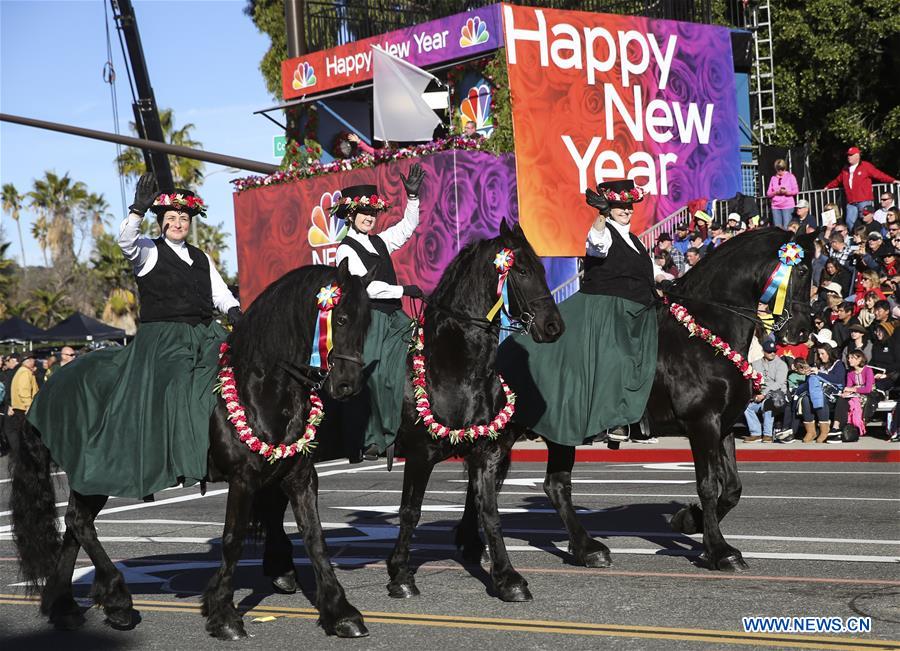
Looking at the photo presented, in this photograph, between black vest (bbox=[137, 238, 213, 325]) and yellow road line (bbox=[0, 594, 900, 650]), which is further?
black vest (bbox=[137, 238, 213, 325])

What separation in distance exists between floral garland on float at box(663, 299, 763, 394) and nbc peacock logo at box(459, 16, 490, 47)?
18469 mm

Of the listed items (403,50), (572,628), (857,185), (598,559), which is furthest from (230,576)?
(403,50)

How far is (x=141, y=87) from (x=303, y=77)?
19.0ft

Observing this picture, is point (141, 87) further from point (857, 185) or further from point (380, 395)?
point (380, 395)

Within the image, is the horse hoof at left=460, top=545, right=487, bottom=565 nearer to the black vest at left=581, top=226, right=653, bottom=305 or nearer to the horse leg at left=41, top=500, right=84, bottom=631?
the black vest at left=581, top=226, right=653, bottom=305

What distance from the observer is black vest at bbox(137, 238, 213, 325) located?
327 inches

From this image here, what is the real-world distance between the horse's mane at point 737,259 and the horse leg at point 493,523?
2.37m

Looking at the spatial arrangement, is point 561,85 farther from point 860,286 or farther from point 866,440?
point 866,440

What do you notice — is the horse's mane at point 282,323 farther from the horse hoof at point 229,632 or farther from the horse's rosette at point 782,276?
the horse's rosette at point 782,276

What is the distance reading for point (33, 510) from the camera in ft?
26.9

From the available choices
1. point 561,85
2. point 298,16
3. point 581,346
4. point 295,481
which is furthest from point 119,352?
point 298,16

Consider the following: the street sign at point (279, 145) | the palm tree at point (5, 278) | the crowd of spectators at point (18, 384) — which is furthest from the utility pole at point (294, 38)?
the palm tree at point (5, 278)

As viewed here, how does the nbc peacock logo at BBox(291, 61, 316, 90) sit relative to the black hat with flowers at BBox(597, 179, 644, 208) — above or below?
above

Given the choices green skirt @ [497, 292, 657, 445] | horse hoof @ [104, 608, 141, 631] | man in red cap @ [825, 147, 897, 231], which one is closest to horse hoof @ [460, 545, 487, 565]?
green skirt @ [497, 292, 657, 445]
